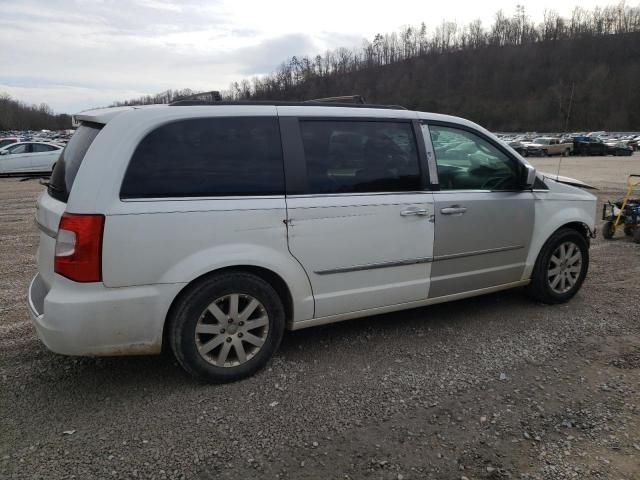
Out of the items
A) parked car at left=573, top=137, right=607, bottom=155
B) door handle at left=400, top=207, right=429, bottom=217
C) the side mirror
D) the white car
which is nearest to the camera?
door handle at left=400, top=207, right=429, bottom=217

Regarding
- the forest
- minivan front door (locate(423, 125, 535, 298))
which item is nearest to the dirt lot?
minivan front door (locate(423, 125, 535, 298))

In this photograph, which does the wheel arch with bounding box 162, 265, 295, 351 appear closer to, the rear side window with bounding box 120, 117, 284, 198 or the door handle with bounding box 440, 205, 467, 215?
the rear side window with bounding box 120, 117, 284, 198

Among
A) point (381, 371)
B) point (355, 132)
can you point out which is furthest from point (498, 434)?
point (355, 132)

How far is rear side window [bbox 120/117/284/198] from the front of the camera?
10.1ft

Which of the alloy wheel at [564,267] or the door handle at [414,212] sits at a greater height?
the door handle at [414,212]

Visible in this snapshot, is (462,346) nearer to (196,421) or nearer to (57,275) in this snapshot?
(196,421)

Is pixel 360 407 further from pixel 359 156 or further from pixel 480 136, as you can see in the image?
pixel 480 136

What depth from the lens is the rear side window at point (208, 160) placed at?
10.1 ft

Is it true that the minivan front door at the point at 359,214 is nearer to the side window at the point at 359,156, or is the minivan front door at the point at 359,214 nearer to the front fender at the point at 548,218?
the side window at the point at 359,156

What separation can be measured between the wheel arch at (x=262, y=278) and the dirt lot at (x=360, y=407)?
404 millimetres

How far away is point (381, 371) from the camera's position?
142 inches

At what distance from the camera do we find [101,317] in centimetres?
299

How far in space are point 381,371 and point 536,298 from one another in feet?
6.98

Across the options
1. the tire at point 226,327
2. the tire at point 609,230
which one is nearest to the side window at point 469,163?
the tire at point 226,327
